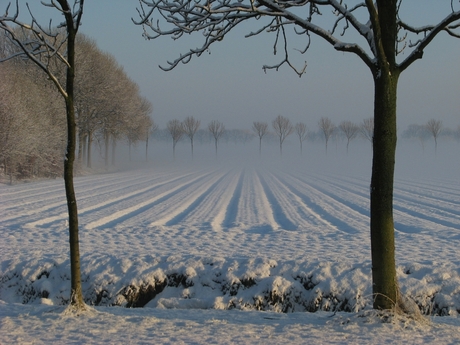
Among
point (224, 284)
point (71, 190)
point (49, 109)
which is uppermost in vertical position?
point (49, 109)

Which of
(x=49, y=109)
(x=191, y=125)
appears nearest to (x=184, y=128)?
(x=191, y=125)

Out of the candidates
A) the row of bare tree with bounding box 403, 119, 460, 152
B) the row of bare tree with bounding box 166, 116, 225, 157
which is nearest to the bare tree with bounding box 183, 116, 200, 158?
the row of bare tree with bounding box 166, 116, 225, 157

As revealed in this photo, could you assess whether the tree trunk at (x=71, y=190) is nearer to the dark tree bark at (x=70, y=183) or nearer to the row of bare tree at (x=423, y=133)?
the dark tree bark at (x=70, y=183)

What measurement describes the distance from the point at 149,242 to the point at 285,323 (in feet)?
17.0

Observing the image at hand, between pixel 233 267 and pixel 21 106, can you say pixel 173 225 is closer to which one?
pixel 233 267

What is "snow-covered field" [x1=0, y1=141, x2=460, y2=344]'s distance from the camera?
4.79 m

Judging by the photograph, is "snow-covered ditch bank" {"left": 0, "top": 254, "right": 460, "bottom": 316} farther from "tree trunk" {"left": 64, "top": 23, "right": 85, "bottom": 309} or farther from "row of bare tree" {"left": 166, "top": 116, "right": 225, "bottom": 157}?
"row of bare tree" {"left": 166, "top": 116, "right": 225, "bottom": 157}

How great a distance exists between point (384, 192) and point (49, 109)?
1267 inches

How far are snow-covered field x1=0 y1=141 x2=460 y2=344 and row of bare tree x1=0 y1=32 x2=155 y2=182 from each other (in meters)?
12.9

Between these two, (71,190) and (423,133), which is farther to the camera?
(423,133)

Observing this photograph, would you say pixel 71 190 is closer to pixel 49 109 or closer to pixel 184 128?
pixel 49 109

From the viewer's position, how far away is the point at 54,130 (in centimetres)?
3164

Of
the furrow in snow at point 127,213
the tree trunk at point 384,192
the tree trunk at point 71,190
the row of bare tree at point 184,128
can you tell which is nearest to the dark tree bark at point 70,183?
the tree trunk at point 71,190

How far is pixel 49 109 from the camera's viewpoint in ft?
107
